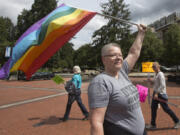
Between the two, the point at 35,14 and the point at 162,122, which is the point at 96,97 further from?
the point at 35,14

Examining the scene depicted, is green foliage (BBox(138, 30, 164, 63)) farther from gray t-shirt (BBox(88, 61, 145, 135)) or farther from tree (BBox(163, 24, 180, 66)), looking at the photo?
gray t-shirt (BBox(88, 61, 145, 135))

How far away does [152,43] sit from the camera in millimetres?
25250

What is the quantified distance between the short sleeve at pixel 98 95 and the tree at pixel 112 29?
24210 mm

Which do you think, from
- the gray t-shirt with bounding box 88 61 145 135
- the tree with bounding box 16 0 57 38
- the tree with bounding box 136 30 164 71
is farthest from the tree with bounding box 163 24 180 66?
the tree with bounding box 16 0 57 38

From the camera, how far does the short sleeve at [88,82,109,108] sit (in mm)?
1362

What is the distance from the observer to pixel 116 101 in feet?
4.81

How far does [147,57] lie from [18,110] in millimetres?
22101

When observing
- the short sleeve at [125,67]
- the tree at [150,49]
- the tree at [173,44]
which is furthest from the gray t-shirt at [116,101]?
the tree at [150,49]

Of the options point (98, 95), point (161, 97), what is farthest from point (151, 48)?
point (98, 95)

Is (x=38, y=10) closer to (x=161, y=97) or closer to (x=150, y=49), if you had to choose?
(x=150, y=49)

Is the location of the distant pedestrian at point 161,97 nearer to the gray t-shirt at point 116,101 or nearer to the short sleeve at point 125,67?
the short sleeve at point 125,67

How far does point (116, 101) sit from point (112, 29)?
2527 centimetres

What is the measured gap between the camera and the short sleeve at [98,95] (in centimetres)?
136

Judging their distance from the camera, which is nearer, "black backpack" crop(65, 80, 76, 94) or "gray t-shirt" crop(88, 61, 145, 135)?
"gray t-shirt" crop(88, 61, 145, 135)
